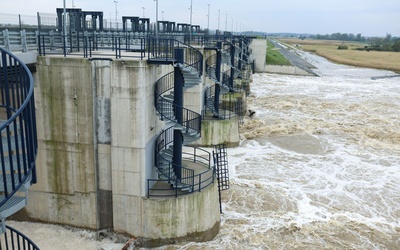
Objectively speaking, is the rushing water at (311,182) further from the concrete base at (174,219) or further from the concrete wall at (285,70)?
the concrete wall at (285,70)

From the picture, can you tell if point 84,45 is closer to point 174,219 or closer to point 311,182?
point 174,219

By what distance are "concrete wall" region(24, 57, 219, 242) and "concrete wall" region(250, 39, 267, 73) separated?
59018mm

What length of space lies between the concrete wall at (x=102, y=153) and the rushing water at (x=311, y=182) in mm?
833

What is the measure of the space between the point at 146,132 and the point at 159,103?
5.15 feet

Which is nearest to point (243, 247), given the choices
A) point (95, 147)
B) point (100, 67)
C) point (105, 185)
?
point (105, 185)

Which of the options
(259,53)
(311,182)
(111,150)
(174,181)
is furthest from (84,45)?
(259,53)

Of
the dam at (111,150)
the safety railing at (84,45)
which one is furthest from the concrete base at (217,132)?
the dam at (111,150)

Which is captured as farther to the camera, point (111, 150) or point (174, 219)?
point (174, 219)

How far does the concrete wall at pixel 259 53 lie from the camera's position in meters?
70.2

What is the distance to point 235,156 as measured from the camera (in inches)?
1009

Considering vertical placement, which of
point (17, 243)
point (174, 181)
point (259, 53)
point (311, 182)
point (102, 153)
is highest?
point (259, 53)

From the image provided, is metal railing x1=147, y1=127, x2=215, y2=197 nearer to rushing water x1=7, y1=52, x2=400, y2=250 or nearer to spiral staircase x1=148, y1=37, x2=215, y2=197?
spiral staircase x1=148, y1=37, x2=215, y2=197

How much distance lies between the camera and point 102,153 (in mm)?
13469

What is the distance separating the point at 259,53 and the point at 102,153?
2412 inches
